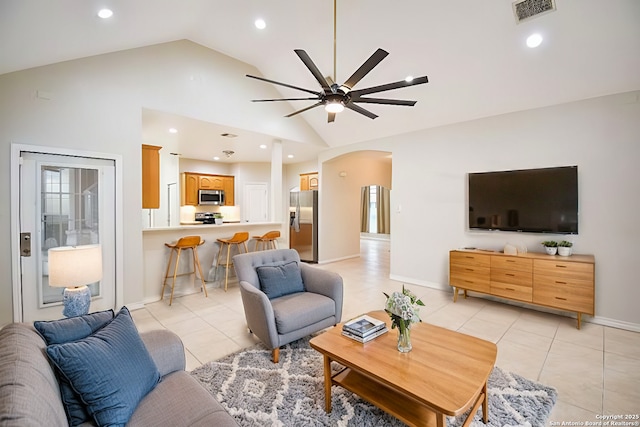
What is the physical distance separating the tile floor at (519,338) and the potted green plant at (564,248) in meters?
0.83

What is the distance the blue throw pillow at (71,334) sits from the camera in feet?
4.03

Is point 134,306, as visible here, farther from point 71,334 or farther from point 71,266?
point 71,334

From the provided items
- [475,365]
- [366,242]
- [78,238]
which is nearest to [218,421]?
[475,365]

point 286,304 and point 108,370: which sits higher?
point 108,370

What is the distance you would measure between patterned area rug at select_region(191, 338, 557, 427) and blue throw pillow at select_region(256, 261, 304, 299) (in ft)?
2.05

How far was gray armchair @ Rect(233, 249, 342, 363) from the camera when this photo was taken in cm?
254

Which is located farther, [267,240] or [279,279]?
[267,240]

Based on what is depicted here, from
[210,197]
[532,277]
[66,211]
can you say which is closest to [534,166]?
[532,277]

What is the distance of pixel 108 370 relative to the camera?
127 centimetres

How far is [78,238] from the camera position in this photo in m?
3.44

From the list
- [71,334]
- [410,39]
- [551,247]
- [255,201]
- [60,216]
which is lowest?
[71,334]

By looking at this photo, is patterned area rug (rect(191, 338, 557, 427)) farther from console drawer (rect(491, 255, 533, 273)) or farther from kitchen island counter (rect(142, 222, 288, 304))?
kitchen island counter (rect(142, 222, 288, 304))

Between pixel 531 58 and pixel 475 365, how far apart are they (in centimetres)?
338

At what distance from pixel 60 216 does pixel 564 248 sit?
19.6 ft
